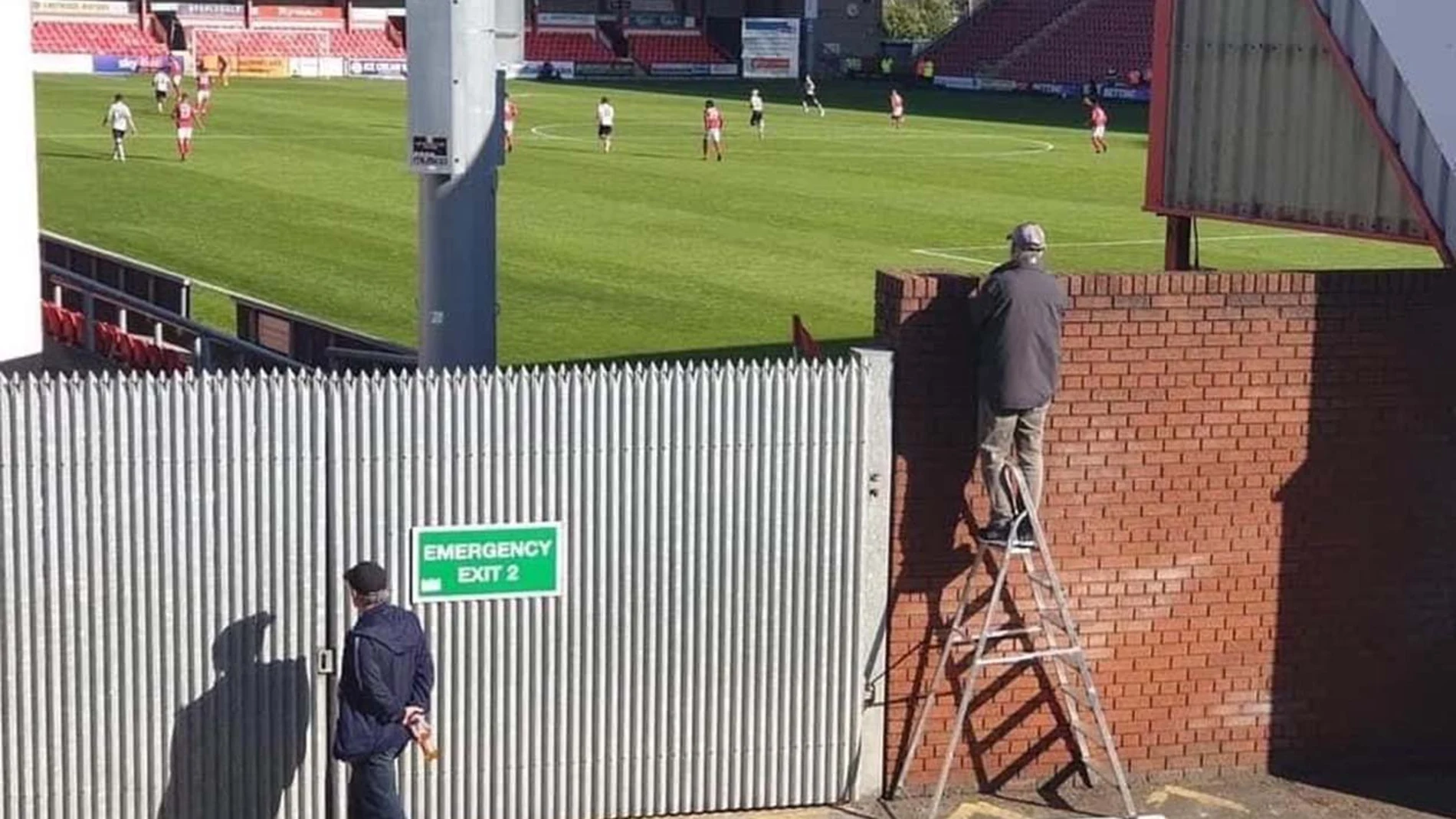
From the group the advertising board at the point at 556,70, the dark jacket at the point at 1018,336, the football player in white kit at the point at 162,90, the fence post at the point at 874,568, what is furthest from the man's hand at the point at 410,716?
the advertising board at the point at 556,70

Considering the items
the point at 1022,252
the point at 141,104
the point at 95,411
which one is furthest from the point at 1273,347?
the point at 141,104

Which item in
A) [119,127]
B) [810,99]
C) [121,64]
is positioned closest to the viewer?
[119,127]

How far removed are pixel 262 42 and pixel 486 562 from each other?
75128mm

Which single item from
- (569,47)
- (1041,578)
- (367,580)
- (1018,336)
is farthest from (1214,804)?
(569,47)

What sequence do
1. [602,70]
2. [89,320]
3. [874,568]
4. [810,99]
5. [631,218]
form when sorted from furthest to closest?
1. [602,70]
2. [810,99]
3. [631,218]
4. [89,320]
5. [874,568]

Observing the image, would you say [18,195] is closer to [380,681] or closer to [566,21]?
[380,681]

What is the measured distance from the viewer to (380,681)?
9.83 metres

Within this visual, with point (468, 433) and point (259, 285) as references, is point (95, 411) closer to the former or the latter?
point (468, 433)

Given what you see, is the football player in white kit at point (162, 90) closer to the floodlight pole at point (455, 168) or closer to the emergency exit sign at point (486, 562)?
the floodlight pole at point (455, 168)

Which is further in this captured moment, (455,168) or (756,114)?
(756,114)

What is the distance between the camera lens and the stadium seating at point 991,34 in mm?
92750

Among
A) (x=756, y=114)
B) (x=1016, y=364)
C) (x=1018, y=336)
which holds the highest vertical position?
(x=1018, y=336)

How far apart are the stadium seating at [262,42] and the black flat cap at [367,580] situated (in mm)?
74423

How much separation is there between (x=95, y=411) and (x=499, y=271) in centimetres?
1886
